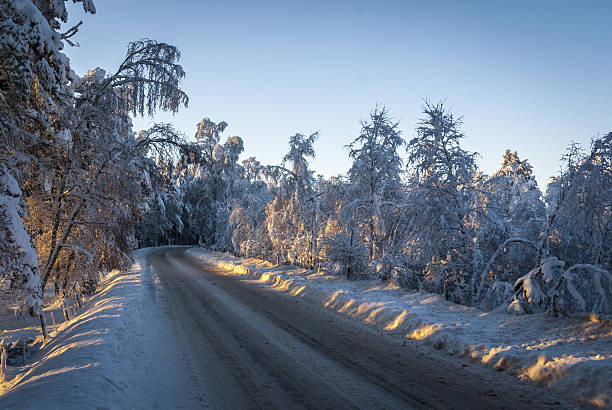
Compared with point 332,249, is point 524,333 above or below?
below

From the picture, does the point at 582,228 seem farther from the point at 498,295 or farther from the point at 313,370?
the point at 313,370

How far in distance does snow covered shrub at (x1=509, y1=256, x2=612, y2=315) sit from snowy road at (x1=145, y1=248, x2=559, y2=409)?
3.10 meters

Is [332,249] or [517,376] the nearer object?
[517,376]

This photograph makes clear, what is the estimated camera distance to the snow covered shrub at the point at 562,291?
24.9ft

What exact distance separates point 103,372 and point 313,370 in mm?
3389

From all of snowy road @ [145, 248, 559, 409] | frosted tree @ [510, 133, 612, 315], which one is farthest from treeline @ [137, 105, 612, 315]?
snowy road @ [145, 248, 559, 409]

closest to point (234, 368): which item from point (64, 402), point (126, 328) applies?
point (64, 402)

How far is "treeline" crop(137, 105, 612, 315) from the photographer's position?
8.82 metres

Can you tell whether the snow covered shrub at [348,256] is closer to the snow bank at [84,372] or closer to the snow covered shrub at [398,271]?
the snow covered shrub at [398,271]

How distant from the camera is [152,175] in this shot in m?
10.0

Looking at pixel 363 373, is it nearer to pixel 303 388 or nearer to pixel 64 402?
pixel 303 388

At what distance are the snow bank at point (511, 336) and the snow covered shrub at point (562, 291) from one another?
1.54 feet

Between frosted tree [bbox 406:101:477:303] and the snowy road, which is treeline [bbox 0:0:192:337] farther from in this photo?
frosted tree [bbox 406:101:477:303]

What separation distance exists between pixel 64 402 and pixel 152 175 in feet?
22.4
